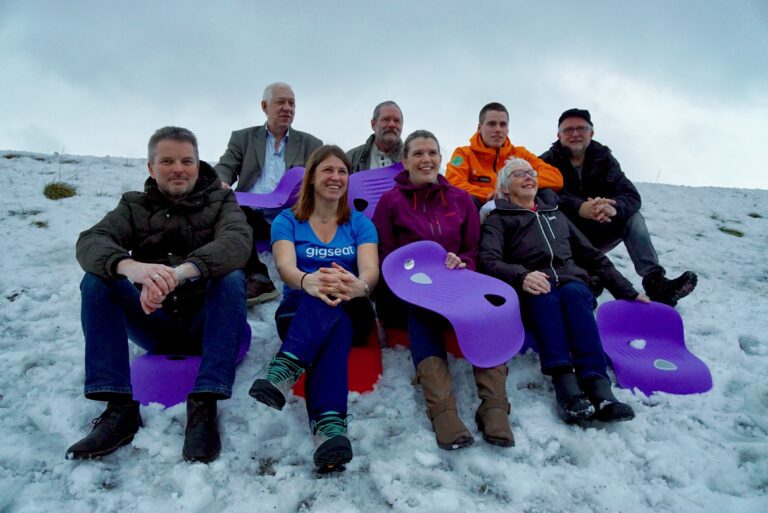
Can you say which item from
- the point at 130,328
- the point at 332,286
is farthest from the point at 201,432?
the point at 332,286

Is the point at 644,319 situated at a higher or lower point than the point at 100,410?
higher

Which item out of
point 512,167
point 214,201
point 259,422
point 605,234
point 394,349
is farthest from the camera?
point 605,234

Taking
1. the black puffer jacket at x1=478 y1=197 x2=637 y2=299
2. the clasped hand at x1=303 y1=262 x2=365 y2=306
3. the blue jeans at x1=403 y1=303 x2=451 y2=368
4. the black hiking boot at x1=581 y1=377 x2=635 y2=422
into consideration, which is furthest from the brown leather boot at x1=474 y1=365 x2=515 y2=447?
the clasped hand at x1=303 y1=262 x2=365 y2=306

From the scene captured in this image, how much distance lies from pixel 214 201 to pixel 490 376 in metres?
1.91

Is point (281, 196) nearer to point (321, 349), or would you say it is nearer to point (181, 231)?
point (181, 231)

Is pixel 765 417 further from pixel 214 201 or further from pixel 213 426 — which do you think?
pixel 214 201

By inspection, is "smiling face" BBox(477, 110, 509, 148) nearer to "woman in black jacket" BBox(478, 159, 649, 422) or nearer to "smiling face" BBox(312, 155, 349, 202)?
"woman in black jacket" BBox(478, 159, 649, 422)

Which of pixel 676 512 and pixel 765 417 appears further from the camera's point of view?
pixel 765 417

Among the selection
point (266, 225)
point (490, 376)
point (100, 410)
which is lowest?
point (100, 410)

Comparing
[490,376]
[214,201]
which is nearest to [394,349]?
[490,376]

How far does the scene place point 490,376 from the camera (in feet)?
8.35

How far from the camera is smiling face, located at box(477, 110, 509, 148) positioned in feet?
14.0

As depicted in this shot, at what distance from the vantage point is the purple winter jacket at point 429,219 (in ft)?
10.8

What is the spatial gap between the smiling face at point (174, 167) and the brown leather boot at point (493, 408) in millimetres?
1982
